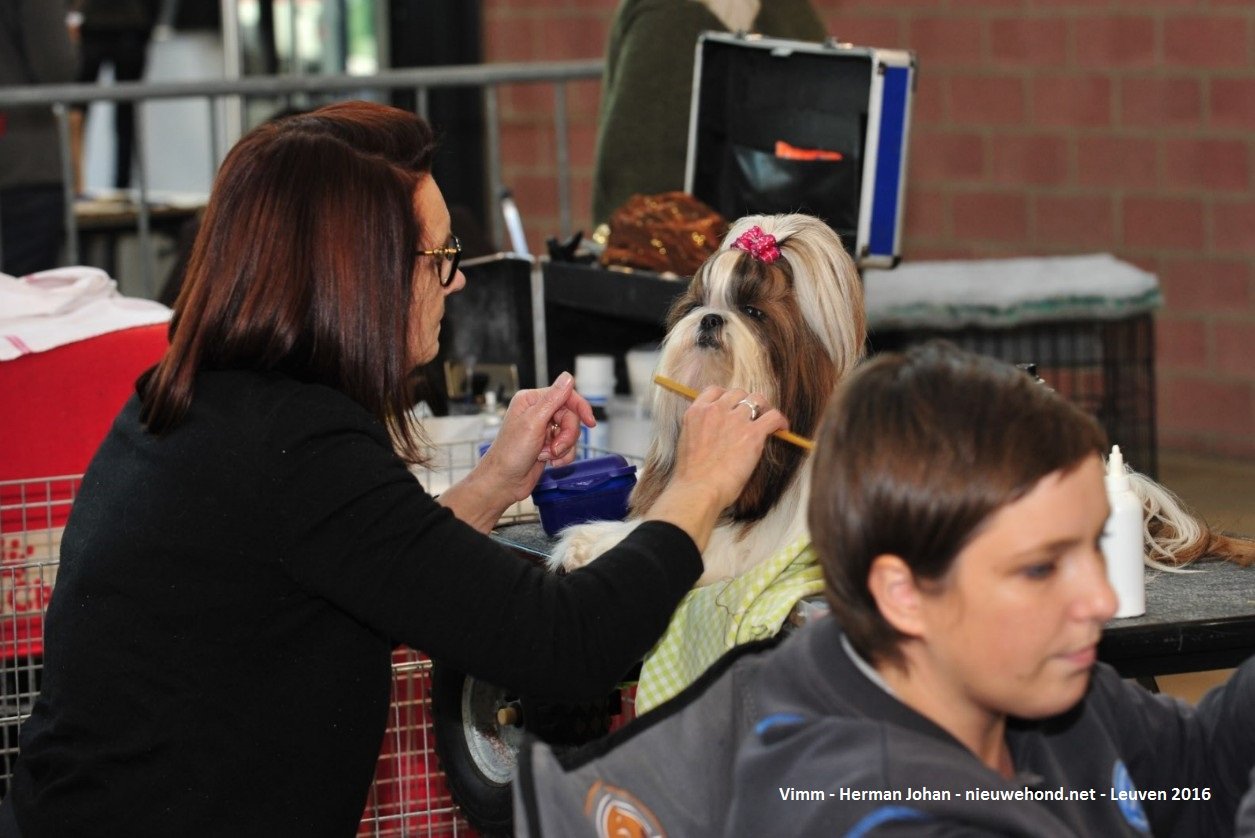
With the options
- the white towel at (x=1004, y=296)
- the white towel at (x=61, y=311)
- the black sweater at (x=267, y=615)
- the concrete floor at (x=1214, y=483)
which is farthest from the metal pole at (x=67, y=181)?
the black sweater at (x=267, y=615)

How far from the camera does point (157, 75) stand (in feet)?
28.5

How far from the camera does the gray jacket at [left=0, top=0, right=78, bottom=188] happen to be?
16.8 feet

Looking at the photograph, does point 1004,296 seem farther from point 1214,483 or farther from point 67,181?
point 67,181

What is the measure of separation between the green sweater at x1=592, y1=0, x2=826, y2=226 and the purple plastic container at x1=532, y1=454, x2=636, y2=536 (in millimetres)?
1674

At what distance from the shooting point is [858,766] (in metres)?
1.27

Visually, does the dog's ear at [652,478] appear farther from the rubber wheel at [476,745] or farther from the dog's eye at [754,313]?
the rubber wheel at [476,745]

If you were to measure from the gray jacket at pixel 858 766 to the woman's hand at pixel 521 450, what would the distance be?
0.77 meters

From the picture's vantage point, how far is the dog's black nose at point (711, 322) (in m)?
2.15

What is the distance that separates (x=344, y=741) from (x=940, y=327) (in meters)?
3.02

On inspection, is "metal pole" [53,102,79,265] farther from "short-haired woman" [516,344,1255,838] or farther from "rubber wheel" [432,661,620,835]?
"short-haired woman" [516,344,1255,838]

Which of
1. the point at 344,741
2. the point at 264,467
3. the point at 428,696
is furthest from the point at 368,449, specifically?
the point at 428,696

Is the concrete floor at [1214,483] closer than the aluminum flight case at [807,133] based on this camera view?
No

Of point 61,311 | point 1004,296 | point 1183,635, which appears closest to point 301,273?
point 1183,635

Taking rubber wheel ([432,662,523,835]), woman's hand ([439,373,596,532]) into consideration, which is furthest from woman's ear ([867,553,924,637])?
rubber wheel ([432,662,523,835])
